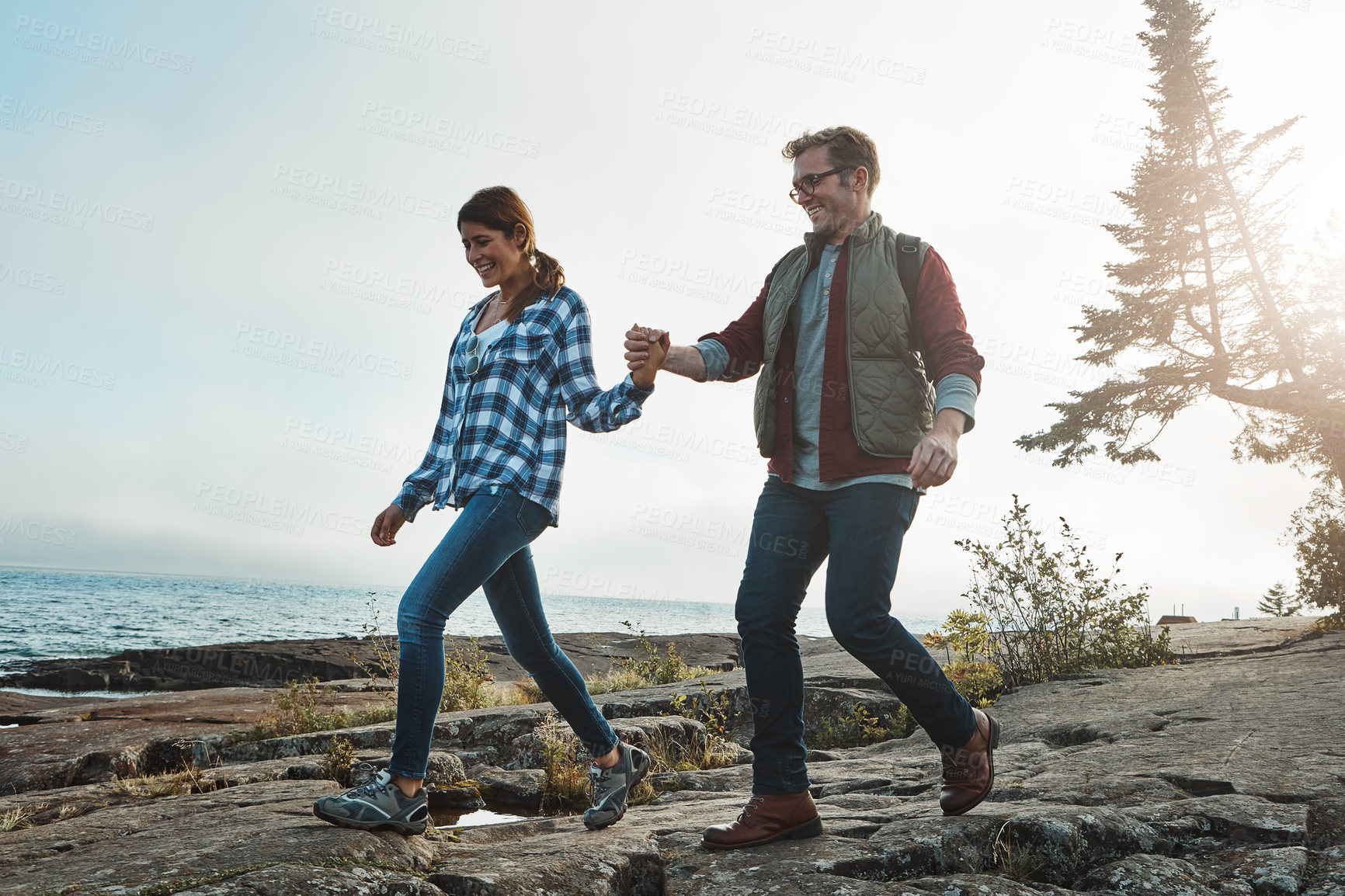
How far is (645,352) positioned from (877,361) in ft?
2.63

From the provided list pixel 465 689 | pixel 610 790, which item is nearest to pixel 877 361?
pixel 610 790

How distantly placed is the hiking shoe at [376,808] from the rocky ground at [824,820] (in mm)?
48

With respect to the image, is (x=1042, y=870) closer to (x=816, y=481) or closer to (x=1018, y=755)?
(x=816, y=481)

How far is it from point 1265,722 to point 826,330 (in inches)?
130

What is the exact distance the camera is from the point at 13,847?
2.81 meters

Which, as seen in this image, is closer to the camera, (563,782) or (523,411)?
(523,411)

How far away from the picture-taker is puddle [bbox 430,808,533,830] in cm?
362

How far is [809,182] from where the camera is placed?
2998 millimetres

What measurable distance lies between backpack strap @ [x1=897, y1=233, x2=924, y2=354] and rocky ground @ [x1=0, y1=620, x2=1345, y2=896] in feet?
5.17

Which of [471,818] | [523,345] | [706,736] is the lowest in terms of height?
[471,818]

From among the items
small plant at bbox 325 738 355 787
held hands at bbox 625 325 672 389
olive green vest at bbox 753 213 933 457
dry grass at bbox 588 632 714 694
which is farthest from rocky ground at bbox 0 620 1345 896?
dry grass at bbox 588 632 714 694

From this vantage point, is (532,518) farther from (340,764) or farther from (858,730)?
(858,730)

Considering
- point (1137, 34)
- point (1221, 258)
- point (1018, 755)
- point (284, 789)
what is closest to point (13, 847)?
point (284, 789)

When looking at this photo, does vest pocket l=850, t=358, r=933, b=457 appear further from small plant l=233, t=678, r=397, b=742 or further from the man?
Result: small plant l=233, t=678, r=397, b=742
